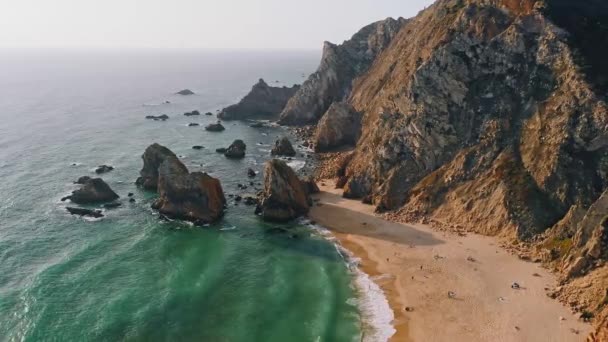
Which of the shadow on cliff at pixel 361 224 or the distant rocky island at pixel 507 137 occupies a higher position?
the distant rocky island at pixel 507 137

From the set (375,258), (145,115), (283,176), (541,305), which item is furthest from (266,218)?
(145,115)

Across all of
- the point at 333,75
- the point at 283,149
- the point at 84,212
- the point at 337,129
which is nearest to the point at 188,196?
the point at 84,212

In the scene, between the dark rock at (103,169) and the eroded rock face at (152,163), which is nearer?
the eroded rock face at (152,163)

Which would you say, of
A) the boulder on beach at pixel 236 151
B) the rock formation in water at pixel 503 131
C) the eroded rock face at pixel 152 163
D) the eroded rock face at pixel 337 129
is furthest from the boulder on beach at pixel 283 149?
the eroded rock face at pixel 152 163

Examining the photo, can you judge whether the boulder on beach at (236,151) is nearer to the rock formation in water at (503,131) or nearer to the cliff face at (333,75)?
the rock formation in water at (503,131)

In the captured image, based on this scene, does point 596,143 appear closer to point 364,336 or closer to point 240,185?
point 364,336
